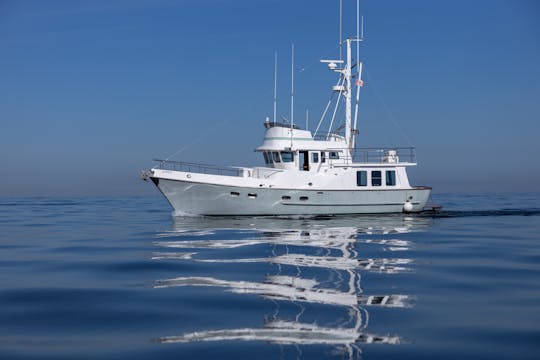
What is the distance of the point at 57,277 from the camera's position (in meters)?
12.3

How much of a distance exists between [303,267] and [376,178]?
1988 centimetres

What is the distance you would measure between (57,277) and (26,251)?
654cm

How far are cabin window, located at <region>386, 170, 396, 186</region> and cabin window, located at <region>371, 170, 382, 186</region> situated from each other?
0.54m

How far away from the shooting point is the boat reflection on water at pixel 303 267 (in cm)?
738

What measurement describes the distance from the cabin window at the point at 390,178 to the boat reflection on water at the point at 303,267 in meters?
3.99

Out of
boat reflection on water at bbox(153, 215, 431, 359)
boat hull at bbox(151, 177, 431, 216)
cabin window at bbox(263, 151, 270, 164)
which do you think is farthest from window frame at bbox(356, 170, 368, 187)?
cabin window at bbox(263, 151, 270, 164)

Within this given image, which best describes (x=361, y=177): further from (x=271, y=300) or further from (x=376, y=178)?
(x=271, y=300)

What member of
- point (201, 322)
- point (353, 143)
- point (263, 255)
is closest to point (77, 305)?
point (201, 322)

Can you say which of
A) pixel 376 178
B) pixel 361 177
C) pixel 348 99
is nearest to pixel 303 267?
pixel 361 177

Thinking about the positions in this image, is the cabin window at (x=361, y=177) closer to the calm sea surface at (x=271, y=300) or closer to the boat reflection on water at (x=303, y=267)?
the boat reflection on water at (x=303, y=267)

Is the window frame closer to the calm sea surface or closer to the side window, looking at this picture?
the side window

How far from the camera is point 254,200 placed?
3034 centimetres

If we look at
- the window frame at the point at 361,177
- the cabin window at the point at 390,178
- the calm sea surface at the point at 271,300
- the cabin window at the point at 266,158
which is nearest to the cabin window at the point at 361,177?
the window frame at the point at 361,177

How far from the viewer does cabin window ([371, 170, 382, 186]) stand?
3228 centimetres
